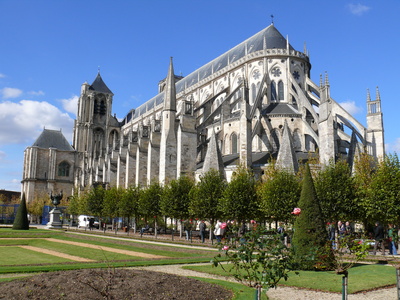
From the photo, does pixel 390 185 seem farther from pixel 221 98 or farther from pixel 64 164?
pixel 64 164

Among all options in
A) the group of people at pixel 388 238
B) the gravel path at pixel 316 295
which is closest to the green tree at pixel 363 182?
the group of people at pixel 388 238

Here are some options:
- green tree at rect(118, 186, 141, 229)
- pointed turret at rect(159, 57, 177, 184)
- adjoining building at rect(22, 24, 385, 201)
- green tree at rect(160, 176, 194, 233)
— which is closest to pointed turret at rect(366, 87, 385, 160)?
adjoining building at rect(22, 24, 385, 201)

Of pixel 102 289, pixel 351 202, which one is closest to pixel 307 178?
pixel 102 289

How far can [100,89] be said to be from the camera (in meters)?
86.1

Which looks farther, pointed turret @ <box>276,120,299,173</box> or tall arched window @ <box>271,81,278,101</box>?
tall arched window @ <box>271,81,278,101</box>

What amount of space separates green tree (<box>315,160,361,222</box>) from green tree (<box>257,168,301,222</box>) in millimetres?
1844

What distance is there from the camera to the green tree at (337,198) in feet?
71.9

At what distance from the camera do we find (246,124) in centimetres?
3403

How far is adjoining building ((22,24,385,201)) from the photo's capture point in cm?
3384

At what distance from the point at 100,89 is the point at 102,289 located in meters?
82.5

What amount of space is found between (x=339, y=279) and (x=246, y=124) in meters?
24.1

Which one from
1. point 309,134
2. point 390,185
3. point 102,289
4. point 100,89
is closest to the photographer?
point 102,289

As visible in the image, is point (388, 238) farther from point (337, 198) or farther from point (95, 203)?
point (95, 203)

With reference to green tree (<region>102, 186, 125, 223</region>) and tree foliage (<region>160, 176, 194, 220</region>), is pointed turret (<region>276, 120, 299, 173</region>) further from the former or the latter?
green tree (<region>102, 186, 125, 223</region>)
